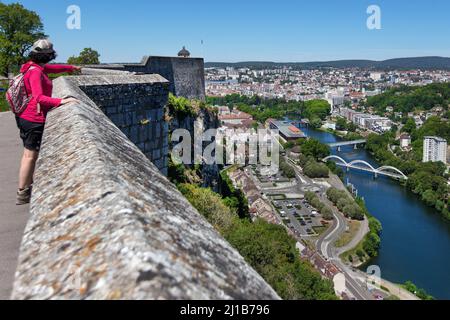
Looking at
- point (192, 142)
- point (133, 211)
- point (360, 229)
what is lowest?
point (360, 229)

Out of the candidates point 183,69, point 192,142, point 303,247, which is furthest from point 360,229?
point 192,142

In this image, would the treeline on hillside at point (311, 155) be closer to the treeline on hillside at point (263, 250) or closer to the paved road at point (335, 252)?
the paved road at point (335, 252)

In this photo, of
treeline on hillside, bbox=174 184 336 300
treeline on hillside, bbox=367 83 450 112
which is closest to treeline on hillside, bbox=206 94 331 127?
treeline on hillside, bbox=367 83 450 112

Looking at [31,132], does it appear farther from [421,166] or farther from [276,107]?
[276,107]

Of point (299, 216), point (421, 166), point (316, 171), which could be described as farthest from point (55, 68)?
point (421, 166)

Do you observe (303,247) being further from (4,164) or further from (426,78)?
(426,78)

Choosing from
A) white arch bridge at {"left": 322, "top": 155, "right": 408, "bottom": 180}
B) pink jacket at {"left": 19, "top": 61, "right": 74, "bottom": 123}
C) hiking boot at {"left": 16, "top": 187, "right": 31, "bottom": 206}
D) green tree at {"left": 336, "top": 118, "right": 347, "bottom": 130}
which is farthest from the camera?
green tree at {"left": 336, "top": 118, "right": 347, "bottom": 130}

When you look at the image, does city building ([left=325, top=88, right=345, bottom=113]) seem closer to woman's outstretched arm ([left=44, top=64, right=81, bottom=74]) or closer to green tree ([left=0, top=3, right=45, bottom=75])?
green tree ([left=0, top=3, right=45, bottom=75])
